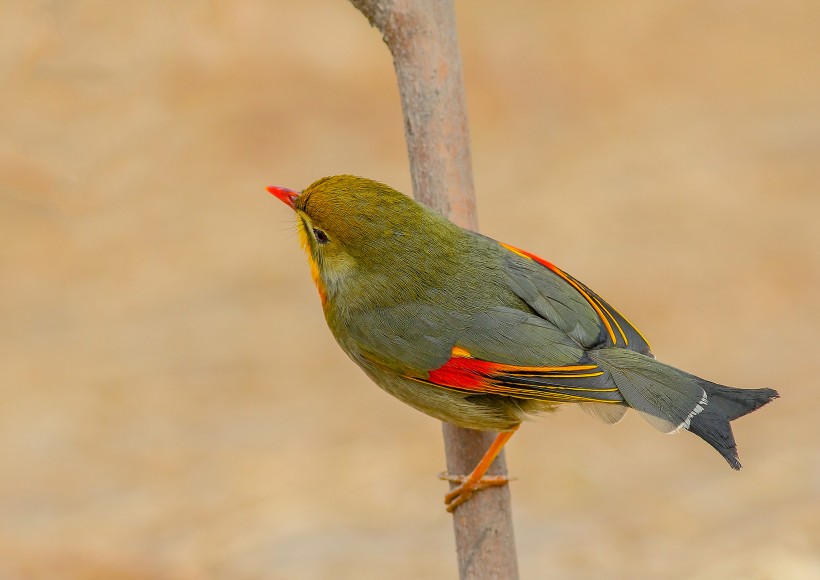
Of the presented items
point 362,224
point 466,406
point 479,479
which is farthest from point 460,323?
point 479,479

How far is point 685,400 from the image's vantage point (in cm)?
331

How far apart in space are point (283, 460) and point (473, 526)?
2921 millimetres

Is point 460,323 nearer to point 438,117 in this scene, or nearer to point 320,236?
point 320,236

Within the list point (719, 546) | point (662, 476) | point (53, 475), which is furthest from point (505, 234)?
point (53, 475)

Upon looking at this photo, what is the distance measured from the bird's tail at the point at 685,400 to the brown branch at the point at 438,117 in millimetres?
668

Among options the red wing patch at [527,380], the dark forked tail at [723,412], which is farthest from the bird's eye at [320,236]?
the dark forked tail at [723,412]

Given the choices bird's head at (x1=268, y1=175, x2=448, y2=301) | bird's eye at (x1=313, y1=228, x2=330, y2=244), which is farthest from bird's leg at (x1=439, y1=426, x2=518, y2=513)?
bird's eye at (x1=313, y1=228, x2=330, y2=244)

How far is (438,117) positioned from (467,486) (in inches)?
47.8

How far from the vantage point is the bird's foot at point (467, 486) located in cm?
379

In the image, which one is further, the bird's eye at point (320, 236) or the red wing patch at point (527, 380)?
the bird's eye at point (320, 236)

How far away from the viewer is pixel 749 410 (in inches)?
129

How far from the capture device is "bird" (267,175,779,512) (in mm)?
3434

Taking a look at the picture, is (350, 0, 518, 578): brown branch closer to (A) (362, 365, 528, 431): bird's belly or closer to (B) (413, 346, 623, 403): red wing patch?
(A) (362, 365, 528, 431): bird's belly

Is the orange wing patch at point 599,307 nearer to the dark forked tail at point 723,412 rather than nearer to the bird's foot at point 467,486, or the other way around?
the dark forked tail at point 723,412
